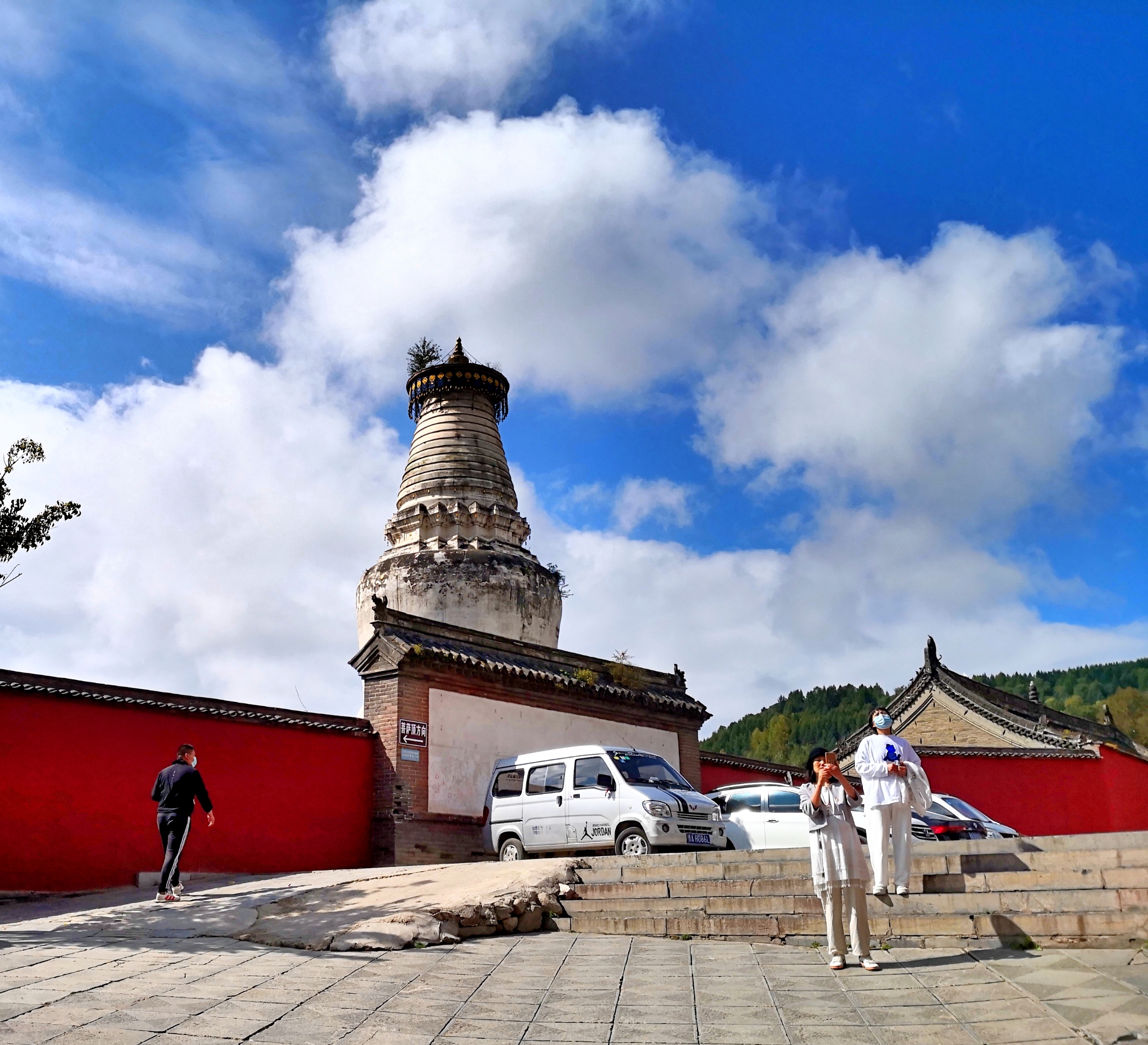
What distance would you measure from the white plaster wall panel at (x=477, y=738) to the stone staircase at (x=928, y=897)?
6040 millimetres

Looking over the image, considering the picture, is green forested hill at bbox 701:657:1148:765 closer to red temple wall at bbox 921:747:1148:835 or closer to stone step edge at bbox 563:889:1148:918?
red temple wall at bbox 921:747:1148:835

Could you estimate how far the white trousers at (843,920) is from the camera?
7.18 metres

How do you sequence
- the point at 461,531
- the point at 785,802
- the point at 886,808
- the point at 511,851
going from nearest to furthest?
the point at 886,808
the point at 511,851
the point at 785,802
the point at 461,531

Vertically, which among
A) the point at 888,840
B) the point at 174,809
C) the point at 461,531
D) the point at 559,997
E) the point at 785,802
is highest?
the point at 461,531

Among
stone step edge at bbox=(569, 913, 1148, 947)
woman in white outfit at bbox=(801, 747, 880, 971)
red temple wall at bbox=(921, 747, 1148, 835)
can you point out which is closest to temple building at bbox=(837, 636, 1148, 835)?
red temple wall at bbox=(921, 747, 1148, 835)

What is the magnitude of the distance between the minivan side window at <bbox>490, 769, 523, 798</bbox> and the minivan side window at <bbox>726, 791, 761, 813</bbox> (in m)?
2.87

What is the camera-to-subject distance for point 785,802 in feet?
46.1

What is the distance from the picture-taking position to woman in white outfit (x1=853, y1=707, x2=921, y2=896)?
824cm

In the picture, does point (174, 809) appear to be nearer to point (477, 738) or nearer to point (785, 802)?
point (477, 738)

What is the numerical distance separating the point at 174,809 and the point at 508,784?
479 cm

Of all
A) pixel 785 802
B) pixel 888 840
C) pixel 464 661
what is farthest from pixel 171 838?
pixel 785 802

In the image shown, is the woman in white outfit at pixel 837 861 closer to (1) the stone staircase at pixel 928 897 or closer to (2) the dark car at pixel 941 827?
(1) the stone staircase at pixel 928 897

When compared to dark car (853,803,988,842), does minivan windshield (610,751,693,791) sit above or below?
above

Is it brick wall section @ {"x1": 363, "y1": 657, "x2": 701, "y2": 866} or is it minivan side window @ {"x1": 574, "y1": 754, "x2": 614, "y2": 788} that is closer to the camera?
minivan side window @ {"x1": 574, "y1": 754, "x2": 614, "y2": 788}
